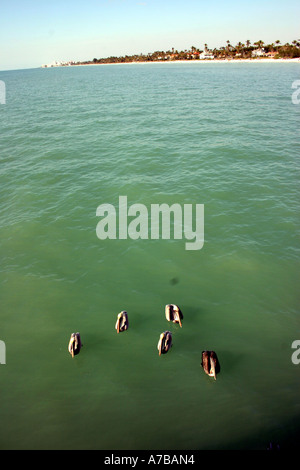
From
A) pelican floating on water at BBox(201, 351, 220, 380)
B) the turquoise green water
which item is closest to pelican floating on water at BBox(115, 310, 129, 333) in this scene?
the turquoise green water

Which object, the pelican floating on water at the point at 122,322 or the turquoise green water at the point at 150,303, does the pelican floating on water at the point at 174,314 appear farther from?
the pelican floating on water at the point at 122,322

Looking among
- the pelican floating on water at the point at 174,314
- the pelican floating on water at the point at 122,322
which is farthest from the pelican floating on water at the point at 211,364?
the pelican floating on water at the point at 122,322

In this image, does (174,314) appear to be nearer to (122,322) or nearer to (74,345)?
(122,322)

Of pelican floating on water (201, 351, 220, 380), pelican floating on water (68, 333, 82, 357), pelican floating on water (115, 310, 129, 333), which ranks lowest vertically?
pelican floating on water (201, 351, 220, 380)

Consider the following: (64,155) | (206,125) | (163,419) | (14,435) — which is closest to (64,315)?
(14,435)

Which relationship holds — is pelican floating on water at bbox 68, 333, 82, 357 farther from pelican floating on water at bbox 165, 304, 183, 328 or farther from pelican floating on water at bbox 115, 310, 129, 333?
pelican floating on water at bbox 165, 304, 183, 328

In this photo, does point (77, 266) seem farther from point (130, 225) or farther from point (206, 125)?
point (206, 125)

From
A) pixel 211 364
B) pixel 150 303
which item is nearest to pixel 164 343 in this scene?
pixel 211 364
